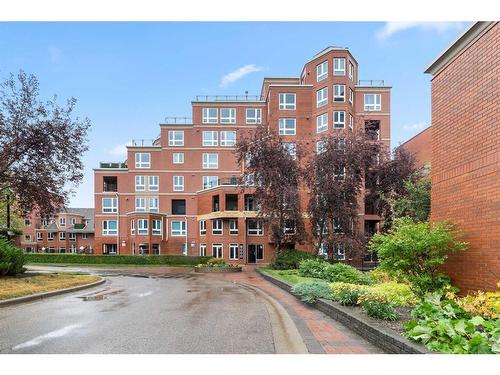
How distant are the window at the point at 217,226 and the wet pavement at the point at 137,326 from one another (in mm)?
31884

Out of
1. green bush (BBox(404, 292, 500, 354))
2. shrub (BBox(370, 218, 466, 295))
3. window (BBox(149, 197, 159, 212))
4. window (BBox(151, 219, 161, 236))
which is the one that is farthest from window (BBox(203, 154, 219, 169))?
green bush (BBox(404, 292, 500, 354))

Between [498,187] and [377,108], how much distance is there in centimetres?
4229

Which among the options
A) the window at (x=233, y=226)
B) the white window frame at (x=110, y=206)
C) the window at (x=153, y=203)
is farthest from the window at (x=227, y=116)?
the white window frame at (x=110, y=206)

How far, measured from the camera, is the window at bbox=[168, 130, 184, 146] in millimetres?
54438

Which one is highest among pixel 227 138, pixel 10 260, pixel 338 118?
pixel 338 118

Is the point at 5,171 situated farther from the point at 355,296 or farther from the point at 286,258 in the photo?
the point at 286,258

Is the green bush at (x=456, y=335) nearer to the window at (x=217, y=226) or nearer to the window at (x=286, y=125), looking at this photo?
the window at (x=217, y=226)

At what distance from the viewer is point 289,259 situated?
27.8 m

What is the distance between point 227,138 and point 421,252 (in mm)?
45067

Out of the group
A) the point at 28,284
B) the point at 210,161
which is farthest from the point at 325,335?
the point at 210,161

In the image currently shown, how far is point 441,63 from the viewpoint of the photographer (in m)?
10.4

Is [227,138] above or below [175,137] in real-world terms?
below

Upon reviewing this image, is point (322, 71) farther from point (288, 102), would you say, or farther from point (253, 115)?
point (253, 115)

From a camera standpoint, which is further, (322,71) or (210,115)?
(210,115)
